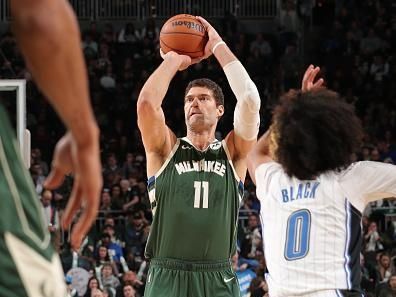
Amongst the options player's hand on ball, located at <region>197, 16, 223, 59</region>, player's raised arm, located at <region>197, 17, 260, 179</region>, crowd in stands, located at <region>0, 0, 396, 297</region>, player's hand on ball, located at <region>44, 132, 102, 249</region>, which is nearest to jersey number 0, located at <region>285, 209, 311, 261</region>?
player's raised arm, located at <region>197, 17, 260, 179</region>

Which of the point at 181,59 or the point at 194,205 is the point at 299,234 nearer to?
the point at 194,205

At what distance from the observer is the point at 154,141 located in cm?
621

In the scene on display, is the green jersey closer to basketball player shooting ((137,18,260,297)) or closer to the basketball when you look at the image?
basketball player shooting ((137,18,260,297))

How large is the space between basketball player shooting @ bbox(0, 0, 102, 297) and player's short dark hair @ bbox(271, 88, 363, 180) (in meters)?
1.68

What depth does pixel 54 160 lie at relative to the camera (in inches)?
93.9

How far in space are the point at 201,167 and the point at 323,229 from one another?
2.10 m

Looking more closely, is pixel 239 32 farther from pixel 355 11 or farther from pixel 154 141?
pixel 154 141

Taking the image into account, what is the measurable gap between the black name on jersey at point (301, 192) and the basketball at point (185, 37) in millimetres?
2294

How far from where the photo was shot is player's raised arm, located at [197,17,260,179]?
609 cm

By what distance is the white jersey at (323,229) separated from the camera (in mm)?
4305

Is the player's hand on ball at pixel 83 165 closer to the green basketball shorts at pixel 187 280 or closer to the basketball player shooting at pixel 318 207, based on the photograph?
the basketball player shooting at pixel 318 207

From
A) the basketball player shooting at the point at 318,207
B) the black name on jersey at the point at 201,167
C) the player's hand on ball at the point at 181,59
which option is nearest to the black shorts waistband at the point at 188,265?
the black name on jersey at the point at 201,167

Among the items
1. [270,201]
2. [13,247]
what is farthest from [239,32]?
[13,247]

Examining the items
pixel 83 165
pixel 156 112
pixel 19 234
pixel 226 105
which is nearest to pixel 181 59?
pixel 156 112
